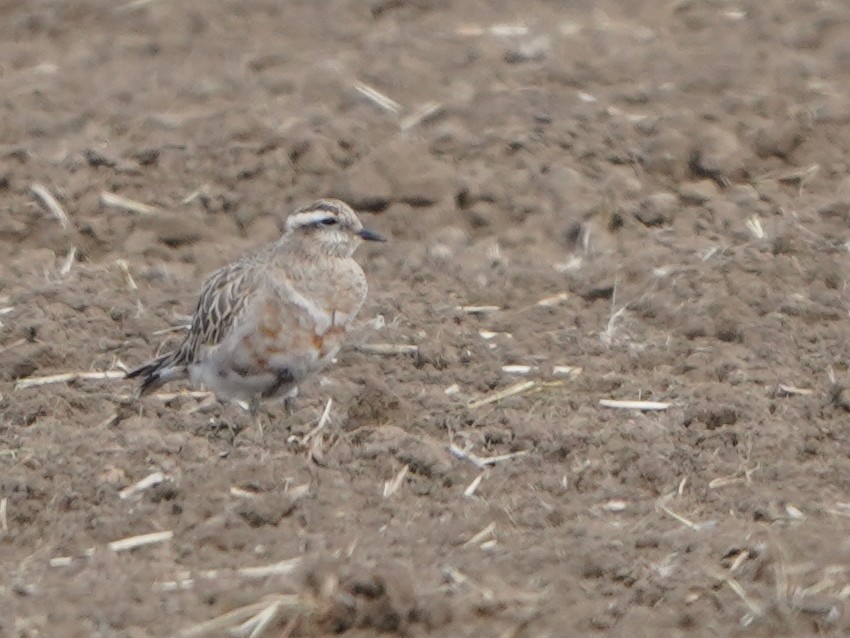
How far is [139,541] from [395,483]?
1169 millimetres

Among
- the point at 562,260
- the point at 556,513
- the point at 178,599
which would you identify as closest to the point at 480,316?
the point at 562,260

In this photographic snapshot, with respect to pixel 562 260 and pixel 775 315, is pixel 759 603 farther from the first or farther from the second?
pixel 562 260

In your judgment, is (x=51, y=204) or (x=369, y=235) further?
(x=51, y=204)

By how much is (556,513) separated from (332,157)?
4705mm

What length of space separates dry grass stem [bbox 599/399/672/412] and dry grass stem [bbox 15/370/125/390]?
2470 millimetres

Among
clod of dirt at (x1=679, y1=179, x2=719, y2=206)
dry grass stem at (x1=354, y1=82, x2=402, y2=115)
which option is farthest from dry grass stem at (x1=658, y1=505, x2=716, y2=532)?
dry grass stem at (x1=354, y1=82, x2=402, y2=115)

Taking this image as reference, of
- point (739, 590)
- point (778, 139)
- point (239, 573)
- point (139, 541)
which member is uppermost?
point (739, 590)

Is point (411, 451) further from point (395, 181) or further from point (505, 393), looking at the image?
point (395, 181)

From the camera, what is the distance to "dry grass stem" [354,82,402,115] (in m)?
13.3

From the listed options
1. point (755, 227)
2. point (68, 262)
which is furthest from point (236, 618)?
point (755, 227)

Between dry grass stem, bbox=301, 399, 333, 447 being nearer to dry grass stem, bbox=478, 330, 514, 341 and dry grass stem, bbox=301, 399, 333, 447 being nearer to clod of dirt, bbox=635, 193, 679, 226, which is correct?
dry grass stem, bbox=478, 330, 514, 341

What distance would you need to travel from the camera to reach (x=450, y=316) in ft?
35.3

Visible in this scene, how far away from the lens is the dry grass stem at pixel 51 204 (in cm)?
1207

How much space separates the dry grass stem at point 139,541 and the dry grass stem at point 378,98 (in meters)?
5.51
